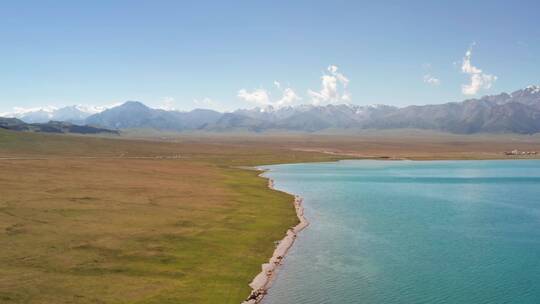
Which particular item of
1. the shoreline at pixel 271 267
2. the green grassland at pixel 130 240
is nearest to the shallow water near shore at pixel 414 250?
the shoreline at pixel 271 267

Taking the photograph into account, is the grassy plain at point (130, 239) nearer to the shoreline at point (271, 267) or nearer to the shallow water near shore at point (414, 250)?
the shoreline at point (271, 267)

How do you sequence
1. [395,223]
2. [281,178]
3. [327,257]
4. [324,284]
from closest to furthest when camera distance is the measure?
[324,284] → [327,257] → [395,223] → [281,178]

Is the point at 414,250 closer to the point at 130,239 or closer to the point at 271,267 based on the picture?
the point at 271,267

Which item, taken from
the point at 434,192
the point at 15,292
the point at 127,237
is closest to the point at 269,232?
the point at 127,237

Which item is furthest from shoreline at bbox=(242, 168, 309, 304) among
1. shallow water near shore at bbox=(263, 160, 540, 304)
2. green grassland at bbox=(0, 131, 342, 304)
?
green grassland at bbox=(0, 131, 342, 304)

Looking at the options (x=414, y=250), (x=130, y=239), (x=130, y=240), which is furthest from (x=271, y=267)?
(x=414, y=250)

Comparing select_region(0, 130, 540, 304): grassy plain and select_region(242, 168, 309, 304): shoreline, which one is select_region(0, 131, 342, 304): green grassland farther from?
select_region(242, 168, 309, 304): shoreline

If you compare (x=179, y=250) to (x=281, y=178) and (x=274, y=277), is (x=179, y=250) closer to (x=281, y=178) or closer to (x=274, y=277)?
(x=274, y=277)

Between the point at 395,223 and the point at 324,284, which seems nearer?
the point at 324,284
